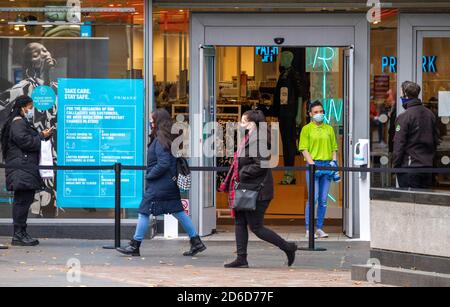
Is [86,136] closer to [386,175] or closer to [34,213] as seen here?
[34,213]

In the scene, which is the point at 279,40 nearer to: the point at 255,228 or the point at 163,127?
the point at 163,127

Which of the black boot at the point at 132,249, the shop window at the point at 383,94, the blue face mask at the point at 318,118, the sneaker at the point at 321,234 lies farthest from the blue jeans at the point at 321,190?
the black boot at the point at 132,249

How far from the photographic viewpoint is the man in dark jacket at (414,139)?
12398 mm

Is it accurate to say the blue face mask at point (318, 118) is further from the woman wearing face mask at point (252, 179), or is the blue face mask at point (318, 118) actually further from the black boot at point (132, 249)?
the black boot at point (132, 249)

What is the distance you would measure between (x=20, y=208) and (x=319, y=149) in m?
4.21

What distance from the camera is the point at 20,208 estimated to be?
13.4 metres

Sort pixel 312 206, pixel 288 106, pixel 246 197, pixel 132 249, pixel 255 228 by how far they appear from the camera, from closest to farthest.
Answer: pixel 246 197
pixel 255 228
pixel 132 249
pixel 312 206
pixel 288 106

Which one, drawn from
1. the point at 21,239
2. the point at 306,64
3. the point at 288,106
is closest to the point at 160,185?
the point at 21,239

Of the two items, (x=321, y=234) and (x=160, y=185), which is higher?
(x=160, y=185)

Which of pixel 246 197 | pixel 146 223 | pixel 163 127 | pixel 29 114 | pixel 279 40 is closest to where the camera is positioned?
→ pixel 246 197

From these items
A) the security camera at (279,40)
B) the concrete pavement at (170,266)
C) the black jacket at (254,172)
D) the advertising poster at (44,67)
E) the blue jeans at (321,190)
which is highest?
the security camera at (279,40)

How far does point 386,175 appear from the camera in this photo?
48.4 ft

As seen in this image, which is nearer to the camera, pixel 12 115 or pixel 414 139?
pixel 414 139

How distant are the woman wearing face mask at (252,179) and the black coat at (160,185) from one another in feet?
3.06
